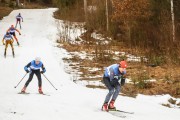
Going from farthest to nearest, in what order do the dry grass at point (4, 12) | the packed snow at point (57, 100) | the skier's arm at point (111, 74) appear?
the dry grass at point (4, 12), the skier's arm at point (111, 74), the packed snow at point (57, 100)

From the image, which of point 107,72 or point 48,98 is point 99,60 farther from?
point 107,72

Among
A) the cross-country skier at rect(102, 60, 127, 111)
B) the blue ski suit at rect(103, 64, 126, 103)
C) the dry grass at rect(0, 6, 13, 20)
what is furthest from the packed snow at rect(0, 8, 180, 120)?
the dry grass at rect(0, 6, 13, 20)


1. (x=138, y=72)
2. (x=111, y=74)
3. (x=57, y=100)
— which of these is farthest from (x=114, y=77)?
(x=138, y=72)

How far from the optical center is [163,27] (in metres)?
26.3

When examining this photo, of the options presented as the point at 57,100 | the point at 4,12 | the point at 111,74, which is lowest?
the point at 57,100

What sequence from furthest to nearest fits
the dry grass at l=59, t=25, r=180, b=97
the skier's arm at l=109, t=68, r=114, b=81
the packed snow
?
1. the dry grass at l=59, t=25, r=180, b=97
2. the skier's arm at l=109, t=68, r=114, b=81
3. the packed snow

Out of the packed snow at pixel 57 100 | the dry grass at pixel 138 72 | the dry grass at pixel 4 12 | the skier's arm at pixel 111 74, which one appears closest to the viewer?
the packed snow at pixel 57 100

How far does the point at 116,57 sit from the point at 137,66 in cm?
330

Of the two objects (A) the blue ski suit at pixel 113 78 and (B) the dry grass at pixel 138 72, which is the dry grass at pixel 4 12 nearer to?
(B) the dry grass at pixel 138 72

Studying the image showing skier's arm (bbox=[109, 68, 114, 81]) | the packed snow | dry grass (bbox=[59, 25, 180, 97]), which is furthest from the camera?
dry grass (bbox=[59, 25, 180, 97])

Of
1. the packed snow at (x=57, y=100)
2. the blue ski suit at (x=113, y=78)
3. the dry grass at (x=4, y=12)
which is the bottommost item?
the packed snow at (x=57, y=100)

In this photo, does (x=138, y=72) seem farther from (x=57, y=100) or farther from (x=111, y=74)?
(x=111, y=74)

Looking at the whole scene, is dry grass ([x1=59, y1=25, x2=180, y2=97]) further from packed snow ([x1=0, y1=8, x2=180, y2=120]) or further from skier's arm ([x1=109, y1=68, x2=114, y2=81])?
skier's arm ([x1=109, y1=68, x2=114, y2=81])

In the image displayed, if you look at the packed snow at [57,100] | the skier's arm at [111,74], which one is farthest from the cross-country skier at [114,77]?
the packed snow at [57,100]
